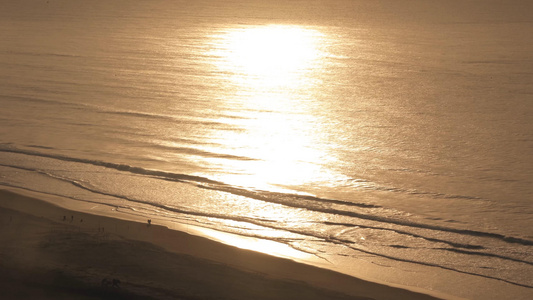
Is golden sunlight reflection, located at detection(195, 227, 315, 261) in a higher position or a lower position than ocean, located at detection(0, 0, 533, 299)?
lower

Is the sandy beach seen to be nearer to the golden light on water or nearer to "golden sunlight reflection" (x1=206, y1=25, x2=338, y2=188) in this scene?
"golden sunlight reflection" (x1=206, y1=25, x2=338, y2=188)

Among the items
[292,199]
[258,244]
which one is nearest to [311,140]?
[292,199]

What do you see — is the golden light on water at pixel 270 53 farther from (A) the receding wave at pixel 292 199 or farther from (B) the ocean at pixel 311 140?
(A) the receding wave at pixel 292 199

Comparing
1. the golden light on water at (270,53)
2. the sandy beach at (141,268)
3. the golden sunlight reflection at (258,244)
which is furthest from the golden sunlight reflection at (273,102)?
the sandy beach at (141,268)

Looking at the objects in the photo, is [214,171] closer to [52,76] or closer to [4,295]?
[4,295]

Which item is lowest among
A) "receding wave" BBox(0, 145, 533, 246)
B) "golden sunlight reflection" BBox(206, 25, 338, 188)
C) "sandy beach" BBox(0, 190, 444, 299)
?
"sandy beach" BBox(0, 190, 444, 299)

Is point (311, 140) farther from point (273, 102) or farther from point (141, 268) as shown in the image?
point (141, 268)

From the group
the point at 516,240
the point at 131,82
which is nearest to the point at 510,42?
the point at 131,82

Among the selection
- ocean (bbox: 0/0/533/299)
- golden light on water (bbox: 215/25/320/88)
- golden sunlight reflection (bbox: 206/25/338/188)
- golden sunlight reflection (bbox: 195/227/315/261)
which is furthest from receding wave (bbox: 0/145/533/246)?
golden light on water (bbox: 215/25/320/88)
